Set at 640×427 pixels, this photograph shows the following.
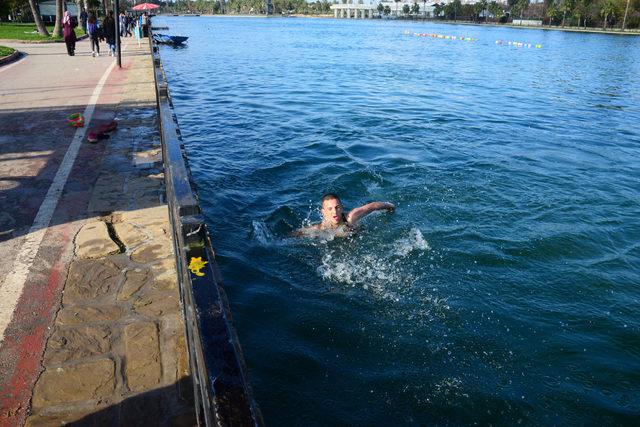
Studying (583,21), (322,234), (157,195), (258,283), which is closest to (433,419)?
(258,283)

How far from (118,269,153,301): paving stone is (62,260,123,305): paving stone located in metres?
0.07

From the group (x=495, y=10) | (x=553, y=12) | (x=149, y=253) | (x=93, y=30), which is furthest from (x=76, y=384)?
(x=495, y=10)

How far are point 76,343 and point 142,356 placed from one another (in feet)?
1.76

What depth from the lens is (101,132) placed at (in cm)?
808

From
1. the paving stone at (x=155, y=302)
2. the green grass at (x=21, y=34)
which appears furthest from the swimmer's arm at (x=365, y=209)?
the green grass at (x=21, y=34)

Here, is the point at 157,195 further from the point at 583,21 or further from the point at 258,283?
the point at 583,21

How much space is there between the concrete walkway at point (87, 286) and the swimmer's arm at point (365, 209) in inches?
107

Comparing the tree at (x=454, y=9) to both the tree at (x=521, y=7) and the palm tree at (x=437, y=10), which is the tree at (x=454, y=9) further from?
the tree at (x=521, y=7)

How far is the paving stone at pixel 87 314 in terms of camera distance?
3514mm

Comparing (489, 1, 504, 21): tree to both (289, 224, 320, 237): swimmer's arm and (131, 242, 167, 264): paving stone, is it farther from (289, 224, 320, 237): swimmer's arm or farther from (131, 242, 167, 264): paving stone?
(131, 242, 167, 264): paving stone

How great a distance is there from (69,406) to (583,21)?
119 m

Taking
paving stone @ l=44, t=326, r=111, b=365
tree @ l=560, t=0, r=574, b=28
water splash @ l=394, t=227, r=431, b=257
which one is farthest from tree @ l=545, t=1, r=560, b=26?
paving stone @ l=44, t=326, r=111, b=365

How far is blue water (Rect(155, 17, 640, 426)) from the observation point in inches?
160

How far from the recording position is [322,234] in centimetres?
646
